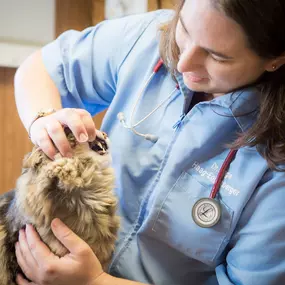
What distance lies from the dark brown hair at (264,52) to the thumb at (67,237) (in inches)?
15.2

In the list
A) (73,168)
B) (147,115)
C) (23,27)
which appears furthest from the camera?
(23,27)

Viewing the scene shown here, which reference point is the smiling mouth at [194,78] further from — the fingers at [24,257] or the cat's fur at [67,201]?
the fingers at [24,257]

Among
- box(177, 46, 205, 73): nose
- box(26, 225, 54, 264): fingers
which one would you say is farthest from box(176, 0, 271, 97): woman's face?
box(26, 225, 54, 264): fingers

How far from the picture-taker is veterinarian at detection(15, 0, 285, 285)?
0.80 m

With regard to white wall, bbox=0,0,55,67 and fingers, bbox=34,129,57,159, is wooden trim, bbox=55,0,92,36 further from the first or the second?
fingers, bbox=34,129,57,159

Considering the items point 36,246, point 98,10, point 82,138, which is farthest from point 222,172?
point 98,10

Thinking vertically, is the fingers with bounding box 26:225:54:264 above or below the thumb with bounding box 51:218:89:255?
below

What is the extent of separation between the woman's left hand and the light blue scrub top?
146mm

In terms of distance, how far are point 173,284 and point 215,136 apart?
14.2 inches

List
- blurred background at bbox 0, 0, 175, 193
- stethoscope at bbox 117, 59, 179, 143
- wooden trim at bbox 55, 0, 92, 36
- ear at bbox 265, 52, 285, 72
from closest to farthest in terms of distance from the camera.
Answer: ear at bbox 265, 52, 285, 72 < stethoscope at bbox 117, 59, 179, 143 < blurred background at bbox 0, 0, 175, 193 < wooden trim at bbox 55, 0, 92, 36

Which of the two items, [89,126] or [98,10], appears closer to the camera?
[89,126]

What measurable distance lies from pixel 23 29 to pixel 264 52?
165cm

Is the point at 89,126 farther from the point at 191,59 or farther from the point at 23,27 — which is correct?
the point at 23,27

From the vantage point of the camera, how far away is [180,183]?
0.92 m
